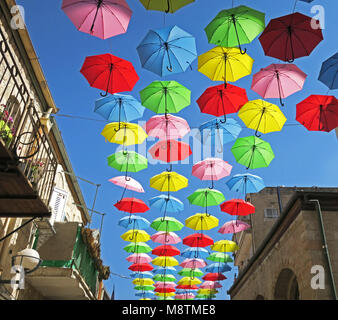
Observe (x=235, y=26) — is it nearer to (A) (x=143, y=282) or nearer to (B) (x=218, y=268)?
(B) (x=218, y=268)

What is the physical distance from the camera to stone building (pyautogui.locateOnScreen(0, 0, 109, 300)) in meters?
7.09

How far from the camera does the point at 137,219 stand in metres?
16.0

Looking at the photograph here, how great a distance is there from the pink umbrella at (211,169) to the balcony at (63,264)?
4924 millimetres

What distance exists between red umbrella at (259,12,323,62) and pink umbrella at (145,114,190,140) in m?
3.37

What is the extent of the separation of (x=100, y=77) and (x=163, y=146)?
10.5 feet

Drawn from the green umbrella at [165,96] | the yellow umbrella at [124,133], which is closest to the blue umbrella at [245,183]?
the yellow umbrella at [124,133]

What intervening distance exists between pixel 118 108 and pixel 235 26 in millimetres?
4280

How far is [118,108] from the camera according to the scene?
9867 mm

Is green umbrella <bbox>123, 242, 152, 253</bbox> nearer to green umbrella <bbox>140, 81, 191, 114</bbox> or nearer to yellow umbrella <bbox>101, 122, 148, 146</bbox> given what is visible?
yellow umbrella <bbox>101, 122, 148, 146</bbox>

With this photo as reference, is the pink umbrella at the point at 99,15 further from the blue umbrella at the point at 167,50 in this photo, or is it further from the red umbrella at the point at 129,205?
the red umbrella at the point at 129,205

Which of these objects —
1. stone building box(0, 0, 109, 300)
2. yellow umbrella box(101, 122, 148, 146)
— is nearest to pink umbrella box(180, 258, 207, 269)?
stone building box(0, 0, 109, 300)

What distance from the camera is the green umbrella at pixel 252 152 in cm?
1066
